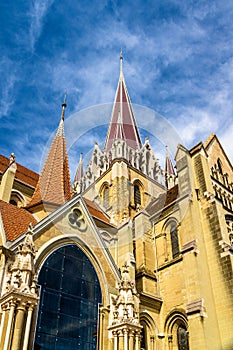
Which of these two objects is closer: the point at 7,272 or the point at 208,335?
the point at 7,272

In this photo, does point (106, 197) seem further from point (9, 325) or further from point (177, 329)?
point (9, 325)

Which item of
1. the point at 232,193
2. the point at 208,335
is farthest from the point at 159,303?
the point at 232,193

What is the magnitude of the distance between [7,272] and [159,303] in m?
8.64

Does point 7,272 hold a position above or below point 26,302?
above

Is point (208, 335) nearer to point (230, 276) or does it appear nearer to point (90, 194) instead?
point (230, 276)

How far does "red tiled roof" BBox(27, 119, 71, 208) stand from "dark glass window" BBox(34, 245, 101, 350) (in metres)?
4.69

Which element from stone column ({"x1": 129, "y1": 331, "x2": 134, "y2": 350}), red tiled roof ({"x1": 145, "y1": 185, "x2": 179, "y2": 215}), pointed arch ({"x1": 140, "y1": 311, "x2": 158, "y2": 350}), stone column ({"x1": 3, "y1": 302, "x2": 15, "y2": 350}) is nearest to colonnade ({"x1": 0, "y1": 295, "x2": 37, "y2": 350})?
stone column ({"x1": 3, "y1": 302, "x2": 15, "y2": 350})

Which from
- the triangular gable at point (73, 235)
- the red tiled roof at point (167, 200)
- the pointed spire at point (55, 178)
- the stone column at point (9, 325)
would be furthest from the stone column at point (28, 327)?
the red tiled roof at point (167, 200)

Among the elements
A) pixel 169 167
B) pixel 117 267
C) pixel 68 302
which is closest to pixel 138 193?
pixel 169 167

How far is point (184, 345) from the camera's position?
14664 mm

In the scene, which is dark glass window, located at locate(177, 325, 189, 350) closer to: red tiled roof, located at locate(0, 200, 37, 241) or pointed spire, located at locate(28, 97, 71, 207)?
pointed spire, located at locate(28, 97, 71, 207)

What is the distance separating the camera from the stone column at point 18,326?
28.4ft

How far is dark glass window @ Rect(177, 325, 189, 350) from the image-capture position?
14609mm

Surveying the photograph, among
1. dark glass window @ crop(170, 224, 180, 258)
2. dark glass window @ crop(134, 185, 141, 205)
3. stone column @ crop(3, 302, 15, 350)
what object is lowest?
stone column @ crop(3, 302, 15, 350)
